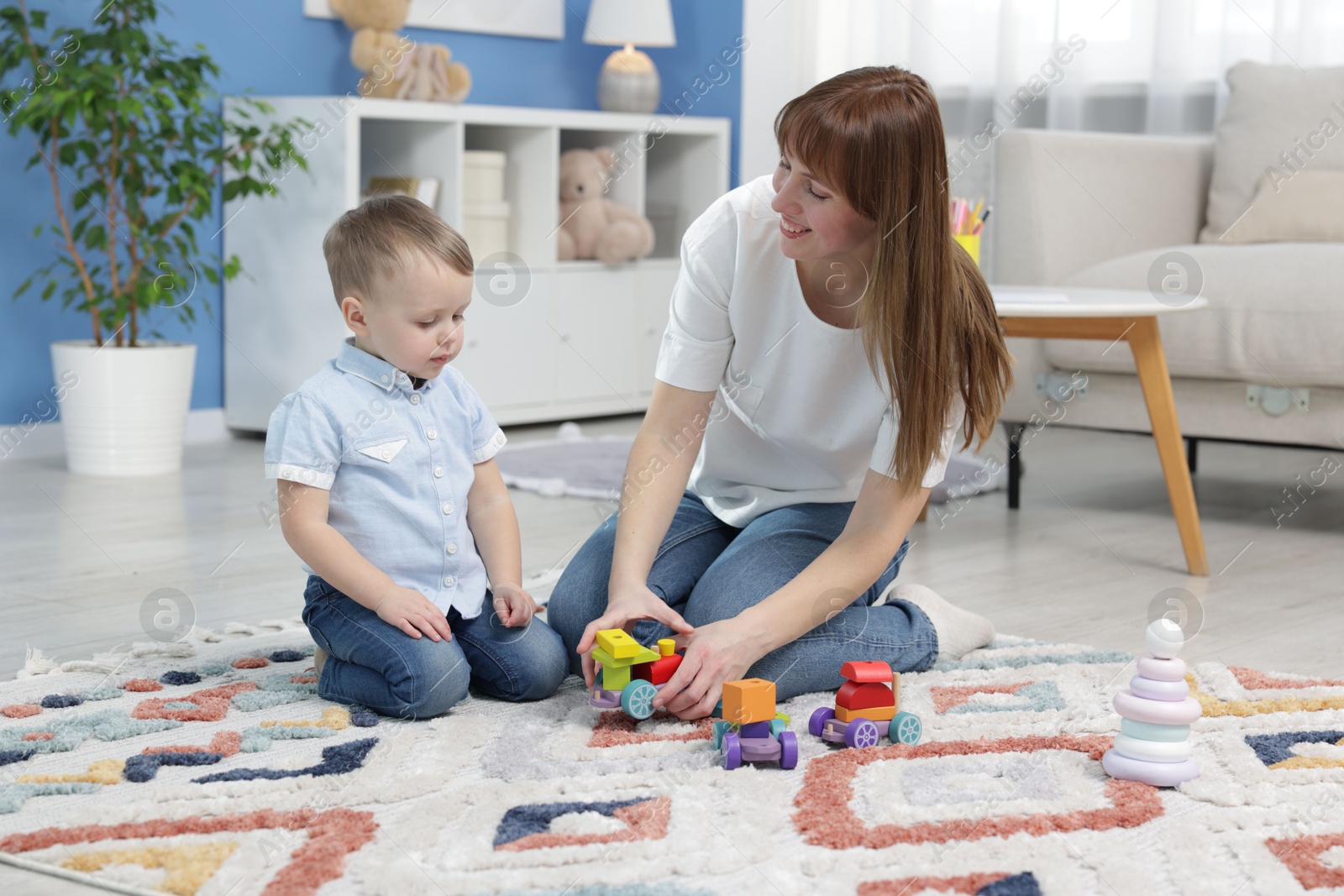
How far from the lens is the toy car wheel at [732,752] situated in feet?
3.59

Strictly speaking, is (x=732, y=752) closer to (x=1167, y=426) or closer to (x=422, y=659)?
(x=422, y=659)

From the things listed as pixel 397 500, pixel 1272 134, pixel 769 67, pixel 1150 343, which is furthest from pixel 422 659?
pixel 769 67

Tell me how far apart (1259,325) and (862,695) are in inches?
47.8

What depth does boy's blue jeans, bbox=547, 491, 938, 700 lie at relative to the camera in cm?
130

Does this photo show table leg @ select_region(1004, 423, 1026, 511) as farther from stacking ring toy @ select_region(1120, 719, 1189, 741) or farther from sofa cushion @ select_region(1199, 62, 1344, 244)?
stacking ring toy @ select_region(1120, 719, 1189, 741)

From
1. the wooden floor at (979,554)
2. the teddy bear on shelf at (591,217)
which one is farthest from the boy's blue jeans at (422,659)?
the teddy bear on shelf at (591,217)

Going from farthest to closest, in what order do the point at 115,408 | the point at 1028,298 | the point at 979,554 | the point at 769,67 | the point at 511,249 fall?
the point at 769,67 < the point at 511,249 < the point at 115,408 < the point at 979,554 < the point at 1028,298

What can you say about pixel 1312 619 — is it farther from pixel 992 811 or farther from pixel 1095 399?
pixel 992 811

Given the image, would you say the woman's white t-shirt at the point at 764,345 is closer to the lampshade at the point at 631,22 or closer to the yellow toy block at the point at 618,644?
the yellow toy block at the point at 618,644

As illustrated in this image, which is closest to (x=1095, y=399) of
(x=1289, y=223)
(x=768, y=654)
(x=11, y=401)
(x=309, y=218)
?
(x=1289, y=223)

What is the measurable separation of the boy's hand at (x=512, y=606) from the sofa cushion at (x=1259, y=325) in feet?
3.96

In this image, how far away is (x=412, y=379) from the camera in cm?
129

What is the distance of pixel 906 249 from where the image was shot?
1164 mm

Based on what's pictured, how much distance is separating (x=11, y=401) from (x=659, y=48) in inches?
76.9
